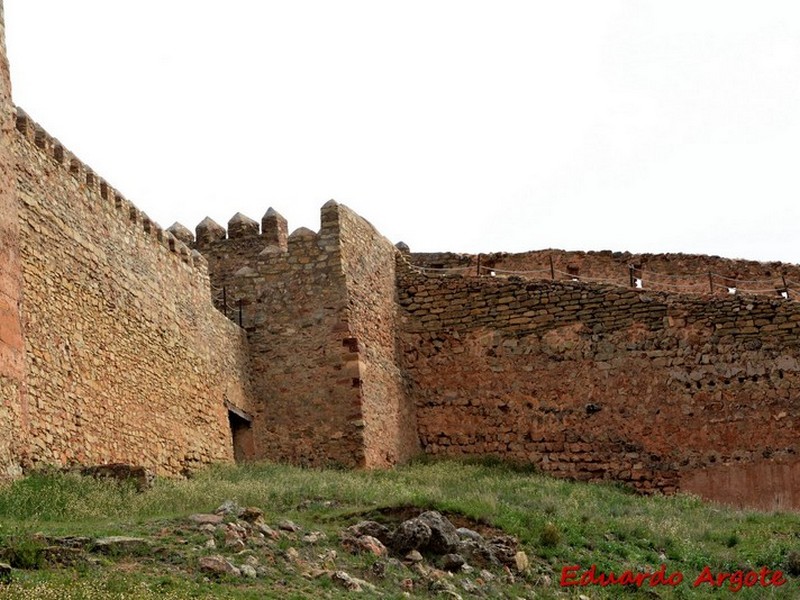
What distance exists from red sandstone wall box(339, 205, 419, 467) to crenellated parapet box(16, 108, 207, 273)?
2584 millimetres

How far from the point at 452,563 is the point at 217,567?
2.84 meters

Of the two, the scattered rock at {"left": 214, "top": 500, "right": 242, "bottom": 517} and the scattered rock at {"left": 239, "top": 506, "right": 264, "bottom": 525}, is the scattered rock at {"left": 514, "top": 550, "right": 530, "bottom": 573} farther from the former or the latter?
the scattered rock at {"left": 214, "top": 500, "right": 242, "bottom": 517}

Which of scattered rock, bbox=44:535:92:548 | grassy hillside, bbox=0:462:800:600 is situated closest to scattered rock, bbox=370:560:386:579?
grassy hillside, bbox=0:462:800:600

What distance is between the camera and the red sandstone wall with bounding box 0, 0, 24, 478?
17234mm

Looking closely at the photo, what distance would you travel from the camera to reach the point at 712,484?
24781 millimetres

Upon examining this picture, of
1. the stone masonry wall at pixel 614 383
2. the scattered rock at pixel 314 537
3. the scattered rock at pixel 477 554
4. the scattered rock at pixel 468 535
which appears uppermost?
the stone masonry wall at pixel 614 383

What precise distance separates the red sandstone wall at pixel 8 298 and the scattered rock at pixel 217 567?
12.1ft

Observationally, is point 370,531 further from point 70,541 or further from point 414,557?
point 70,541

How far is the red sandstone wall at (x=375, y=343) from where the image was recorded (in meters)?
25.0

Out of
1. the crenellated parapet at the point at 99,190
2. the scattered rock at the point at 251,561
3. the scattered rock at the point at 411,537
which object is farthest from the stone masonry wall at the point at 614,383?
the scattered rock at the point at 251,561

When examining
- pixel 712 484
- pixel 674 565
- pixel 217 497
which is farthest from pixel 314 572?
pixel 712 484

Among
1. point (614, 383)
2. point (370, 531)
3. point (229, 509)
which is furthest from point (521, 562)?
point (614, 383)

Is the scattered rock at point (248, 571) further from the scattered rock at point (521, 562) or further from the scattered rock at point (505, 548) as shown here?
the scattered rock at point (521, 562)

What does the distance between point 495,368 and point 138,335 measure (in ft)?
22.6
